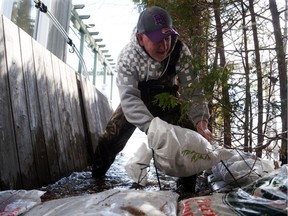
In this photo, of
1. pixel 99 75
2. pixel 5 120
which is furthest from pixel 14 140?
pixel 99 75

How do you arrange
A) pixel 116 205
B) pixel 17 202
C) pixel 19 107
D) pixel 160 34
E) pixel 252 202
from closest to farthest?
pixel 252 202 → pixel 116 205 → pixel 17 202 → pixel 160 34 → pixel 19 107

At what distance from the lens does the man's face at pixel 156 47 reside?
2082 mm

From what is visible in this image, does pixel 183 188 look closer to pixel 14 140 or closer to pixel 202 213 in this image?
pixel 202 213

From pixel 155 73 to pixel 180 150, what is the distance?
0.84 metres

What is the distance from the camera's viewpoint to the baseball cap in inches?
77.6

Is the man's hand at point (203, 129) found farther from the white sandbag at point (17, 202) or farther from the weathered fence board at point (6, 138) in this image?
the weathered fence board at point (6, 138)

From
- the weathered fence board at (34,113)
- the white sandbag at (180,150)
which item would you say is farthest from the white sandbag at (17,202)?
the weathered fence board at (34,113)

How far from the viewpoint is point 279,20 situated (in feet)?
5.62

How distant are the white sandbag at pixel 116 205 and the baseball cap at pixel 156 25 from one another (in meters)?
1.07

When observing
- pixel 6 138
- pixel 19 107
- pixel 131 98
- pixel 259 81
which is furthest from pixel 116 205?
pixel 19 107

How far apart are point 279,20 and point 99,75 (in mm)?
9395

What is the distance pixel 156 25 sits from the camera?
197 cm

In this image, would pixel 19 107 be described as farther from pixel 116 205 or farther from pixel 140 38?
pixel 116 205

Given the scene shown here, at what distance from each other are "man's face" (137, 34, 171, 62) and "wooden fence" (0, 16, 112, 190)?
1.05 m
